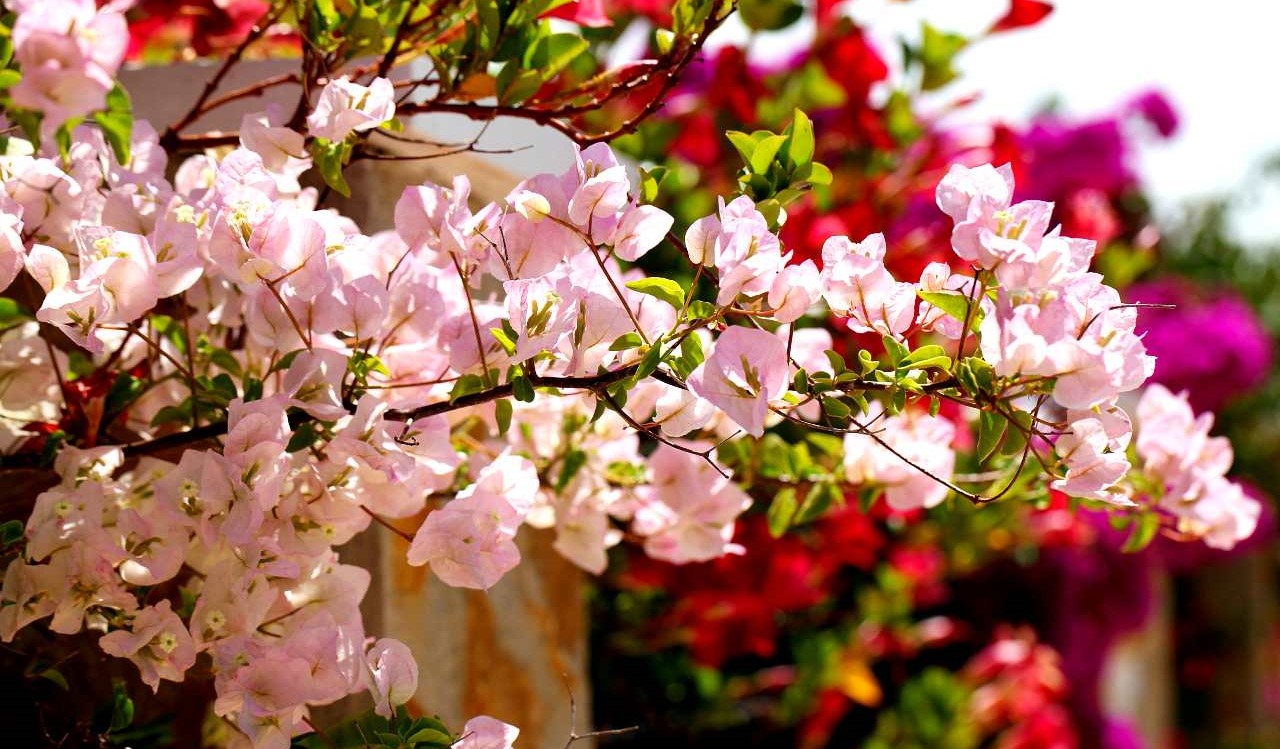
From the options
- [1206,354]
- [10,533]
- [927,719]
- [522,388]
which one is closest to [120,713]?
[10,533]

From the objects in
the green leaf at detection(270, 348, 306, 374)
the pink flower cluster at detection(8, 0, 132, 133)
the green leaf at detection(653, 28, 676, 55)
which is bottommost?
the green leaf at detection(270, 348, 306, 374)

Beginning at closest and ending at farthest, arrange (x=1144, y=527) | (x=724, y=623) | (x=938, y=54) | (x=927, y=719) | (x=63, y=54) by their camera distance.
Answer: (x=63, y=54)
(x=1144, y=527)
(x=938, y=54)
(x=724, y=623)
(x=927, y=719)

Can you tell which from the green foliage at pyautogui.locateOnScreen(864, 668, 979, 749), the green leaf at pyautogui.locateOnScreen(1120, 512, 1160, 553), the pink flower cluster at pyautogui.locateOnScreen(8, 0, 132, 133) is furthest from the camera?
the green foliage at pyautogui.locateOnScreen(864, 668, 979, 749)

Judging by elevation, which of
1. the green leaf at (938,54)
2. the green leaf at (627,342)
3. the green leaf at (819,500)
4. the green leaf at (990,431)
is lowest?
the green leaf at (819,500)

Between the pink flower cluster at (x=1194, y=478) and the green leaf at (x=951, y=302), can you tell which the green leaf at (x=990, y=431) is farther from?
the pink flower cluster at (x=1194, y=478)

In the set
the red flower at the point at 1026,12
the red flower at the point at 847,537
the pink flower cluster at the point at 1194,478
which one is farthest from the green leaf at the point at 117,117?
the red flower at the point at 847,537

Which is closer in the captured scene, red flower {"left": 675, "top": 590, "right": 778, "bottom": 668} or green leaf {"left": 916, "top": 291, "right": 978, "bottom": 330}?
green leaf {"left": 916, "top": 291, "right": 978, "bottom": 330}

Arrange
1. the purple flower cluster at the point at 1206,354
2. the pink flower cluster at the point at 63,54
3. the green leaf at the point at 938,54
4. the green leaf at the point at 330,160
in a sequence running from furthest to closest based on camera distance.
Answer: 1. the purple flower cluster at the point at 1206,354
2. the green leaf at the point at 938,54
3. the green leaf at the point at 330,160
4. the pink flower cluster at the point at 63,54

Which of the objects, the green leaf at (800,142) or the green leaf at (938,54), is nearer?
the green leaf at (800,142)

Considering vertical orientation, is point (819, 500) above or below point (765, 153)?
below

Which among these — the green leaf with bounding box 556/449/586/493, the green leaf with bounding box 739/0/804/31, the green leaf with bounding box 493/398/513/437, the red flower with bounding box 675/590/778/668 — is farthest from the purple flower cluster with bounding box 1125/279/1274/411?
the green leaf with bounding box 493/398/513/437

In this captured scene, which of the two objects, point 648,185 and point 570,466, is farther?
point 570,466

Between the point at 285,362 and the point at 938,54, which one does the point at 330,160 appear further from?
the point at 938,54

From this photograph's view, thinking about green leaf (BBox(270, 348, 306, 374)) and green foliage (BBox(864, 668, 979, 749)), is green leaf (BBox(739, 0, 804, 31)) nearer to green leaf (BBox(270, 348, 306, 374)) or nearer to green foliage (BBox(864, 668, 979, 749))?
green leaf (BBox(270, 348, 306, 374))
